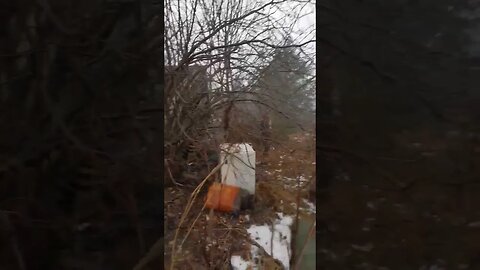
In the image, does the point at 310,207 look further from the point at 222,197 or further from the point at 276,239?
the point at 222,197

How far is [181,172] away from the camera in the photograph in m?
1.08

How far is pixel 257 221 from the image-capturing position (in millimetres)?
1067

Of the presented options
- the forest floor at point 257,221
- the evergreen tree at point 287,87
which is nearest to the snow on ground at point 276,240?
the forest floor at point 257,221

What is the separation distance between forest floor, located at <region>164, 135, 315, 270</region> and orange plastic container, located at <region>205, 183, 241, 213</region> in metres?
0.02

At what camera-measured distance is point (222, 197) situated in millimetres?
1088

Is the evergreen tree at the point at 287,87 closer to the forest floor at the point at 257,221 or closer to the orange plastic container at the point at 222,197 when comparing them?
the forest floor at the point at 257,221

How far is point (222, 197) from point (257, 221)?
11cm

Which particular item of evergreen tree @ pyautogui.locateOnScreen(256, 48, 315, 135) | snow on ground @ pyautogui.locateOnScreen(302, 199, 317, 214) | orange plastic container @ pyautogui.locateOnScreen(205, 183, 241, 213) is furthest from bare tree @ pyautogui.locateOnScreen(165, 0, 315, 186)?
snow on ground @ pyautogui.locateOnScreen(302, 199, 317, 214)

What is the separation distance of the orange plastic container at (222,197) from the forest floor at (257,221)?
2 centimetres

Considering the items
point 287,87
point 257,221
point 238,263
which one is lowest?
point 238,263

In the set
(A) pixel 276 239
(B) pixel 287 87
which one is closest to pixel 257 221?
(A) pixel 276 239

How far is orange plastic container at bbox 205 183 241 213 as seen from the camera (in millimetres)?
1080

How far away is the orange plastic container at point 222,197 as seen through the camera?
1.08 metres

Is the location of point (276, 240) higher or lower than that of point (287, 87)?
lower
